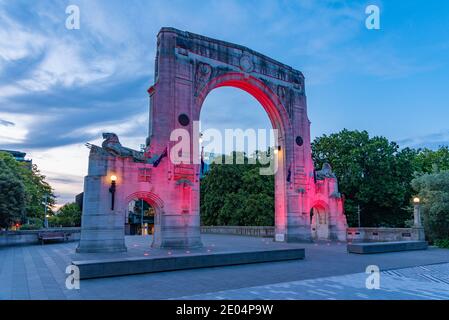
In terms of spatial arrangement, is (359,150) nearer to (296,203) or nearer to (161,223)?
(296,203)

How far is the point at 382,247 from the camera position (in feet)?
65.1

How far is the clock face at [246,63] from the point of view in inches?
1138

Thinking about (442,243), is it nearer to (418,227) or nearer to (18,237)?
(418,227)

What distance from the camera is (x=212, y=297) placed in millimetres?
9062

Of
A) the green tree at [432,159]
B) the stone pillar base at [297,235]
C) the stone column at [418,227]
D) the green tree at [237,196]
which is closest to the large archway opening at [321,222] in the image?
the stone pillar base at [297,235]

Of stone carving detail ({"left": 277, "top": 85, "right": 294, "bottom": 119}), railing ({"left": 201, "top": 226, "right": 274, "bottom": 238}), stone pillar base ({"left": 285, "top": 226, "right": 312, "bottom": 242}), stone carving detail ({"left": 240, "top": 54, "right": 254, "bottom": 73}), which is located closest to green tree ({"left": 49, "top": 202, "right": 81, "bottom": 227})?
railing ({"left": 201, "top": 226, "right": 274, "bottom": 238})

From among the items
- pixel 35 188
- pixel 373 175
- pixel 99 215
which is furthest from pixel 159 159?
pixel 35 188

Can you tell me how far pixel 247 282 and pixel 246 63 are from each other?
21.7 metres

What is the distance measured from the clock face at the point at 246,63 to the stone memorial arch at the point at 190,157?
100 mm

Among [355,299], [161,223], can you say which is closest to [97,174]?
[161,223]

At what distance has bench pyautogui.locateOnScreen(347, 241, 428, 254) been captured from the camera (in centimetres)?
1919

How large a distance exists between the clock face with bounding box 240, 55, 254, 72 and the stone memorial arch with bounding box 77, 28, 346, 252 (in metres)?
0.10

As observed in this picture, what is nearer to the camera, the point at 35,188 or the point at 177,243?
the point at 177,243
